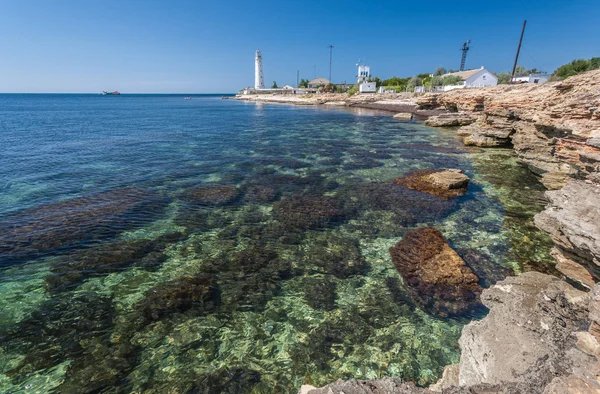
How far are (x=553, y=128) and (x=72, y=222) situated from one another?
24648 mm

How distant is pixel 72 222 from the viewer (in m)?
11.4

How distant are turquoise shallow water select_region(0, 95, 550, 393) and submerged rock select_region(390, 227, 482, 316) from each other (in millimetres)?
439

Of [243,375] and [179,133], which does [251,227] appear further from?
[179,133]

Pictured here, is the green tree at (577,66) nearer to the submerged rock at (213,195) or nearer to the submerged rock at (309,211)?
the submerged rock at (309,211)

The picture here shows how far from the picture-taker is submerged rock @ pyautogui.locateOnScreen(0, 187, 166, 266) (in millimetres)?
9680

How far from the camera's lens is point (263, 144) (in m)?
29.4

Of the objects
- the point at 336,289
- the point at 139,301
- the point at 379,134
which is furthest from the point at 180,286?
the point at 379,134

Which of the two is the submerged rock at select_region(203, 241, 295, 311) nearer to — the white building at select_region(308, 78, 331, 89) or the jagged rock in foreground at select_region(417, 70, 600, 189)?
the jagged rock in foreground at select_region(417, 70, 600, 189)

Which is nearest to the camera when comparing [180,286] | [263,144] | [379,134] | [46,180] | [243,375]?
[243,375]

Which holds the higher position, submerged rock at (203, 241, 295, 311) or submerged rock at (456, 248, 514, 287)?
submerged rock at (456, 248, 514, 287)

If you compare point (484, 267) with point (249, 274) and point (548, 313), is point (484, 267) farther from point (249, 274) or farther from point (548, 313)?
point (249, 274)

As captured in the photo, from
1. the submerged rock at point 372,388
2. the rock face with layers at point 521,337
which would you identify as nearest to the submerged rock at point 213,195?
the submerged rock at point 372,388

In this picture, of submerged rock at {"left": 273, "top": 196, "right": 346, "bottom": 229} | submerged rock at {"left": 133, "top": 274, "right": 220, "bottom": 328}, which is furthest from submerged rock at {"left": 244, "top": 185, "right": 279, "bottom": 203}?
submerged rock at {"left": 133, "top": 274, "right": 220, "bottom": 328}

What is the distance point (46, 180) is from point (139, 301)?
15023 mm
